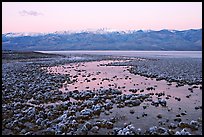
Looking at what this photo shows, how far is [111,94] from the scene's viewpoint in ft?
84.6

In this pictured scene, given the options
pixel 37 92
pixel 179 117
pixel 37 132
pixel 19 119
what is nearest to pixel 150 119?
pixel 179 117

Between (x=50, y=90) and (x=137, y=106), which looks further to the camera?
(x=50, y=90)

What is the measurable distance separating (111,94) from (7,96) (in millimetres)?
9826

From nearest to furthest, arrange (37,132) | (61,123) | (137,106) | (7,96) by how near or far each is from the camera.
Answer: (37,132) → (61,123) → (137,106) → (7,96)

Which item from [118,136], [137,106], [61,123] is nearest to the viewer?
[118,136]

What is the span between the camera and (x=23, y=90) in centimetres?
2719

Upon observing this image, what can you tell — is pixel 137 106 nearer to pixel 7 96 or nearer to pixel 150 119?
pixel 150 119

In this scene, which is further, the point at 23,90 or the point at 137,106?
the point at 23,90

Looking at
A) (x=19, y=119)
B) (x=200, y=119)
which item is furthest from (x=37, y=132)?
(x=200, y=119)

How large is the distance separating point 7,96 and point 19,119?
791 centimetres

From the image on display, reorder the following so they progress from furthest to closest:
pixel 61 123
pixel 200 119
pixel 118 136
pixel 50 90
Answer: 1. pixel 50 90
2. pixel 200 119
3. pixel 61 123
4. pixel 118 136

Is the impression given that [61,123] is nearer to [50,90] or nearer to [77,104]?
[77,104]

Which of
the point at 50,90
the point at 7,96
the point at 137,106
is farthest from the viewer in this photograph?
the point at 50,90

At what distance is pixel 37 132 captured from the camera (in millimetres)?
14727
